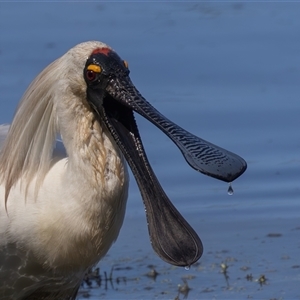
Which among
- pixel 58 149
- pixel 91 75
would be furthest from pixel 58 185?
pixel 91 75

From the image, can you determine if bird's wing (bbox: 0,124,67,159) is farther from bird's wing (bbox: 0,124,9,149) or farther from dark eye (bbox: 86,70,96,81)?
dark eye (bbox: 86,70,96,81)

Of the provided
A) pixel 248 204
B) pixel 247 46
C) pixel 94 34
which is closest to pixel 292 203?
pixel 248 204

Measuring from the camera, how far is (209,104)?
9.35 m

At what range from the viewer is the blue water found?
25.4 feet

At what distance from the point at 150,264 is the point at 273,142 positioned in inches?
66.8

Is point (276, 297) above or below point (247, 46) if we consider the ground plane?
below

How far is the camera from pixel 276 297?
7.14 meters

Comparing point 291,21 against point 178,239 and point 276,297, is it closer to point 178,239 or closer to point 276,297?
point 276,297

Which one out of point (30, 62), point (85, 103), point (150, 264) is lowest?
point (150, 264)

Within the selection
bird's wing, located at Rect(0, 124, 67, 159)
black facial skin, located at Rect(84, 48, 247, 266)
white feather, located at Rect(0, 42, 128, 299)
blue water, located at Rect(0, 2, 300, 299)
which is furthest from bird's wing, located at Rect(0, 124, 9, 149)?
blue water, located at Rect(0, 2, 300, 299)

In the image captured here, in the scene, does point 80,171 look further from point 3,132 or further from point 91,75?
point 3,132

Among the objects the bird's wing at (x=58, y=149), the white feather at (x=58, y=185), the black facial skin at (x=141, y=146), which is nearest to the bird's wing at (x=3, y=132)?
the bird's wing at (x=58, y=149)

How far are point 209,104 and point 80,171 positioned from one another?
3.50 m

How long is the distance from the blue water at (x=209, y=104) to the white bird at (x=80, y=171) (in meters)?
1.25
